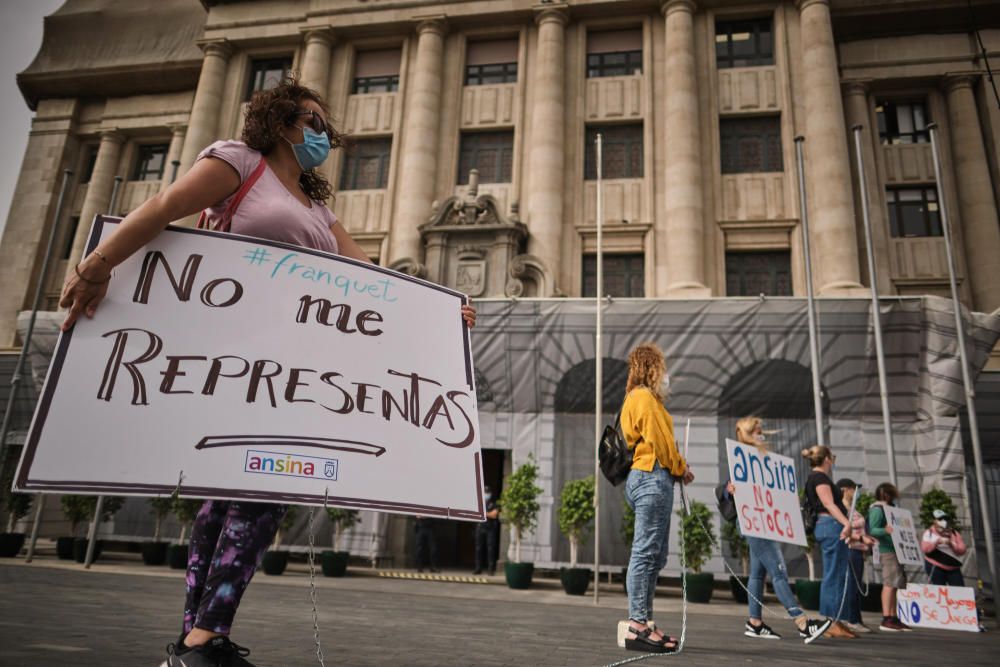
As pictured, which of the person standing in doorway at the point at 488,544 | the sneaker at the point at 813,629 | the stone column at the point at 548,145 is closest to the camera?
the sneaker at the point at 813,629

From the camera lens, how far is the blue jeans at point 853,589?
6.91 m

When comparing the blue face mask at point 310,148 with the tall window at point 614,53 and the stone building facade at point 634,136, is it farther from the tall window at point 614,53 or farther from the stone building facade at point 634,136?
the tall window at point 614,53

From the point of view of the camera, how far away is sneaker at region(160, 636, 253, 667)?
2.06 metres

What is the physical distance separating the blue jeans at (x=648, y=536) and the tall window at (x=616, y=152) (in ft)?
53.0

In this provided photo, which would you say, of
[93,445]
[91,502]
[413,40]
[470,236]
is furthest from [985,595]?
[413,40]

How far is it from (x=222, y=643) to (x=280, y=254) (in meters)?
1.32

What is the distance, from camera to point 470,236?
60.8ft

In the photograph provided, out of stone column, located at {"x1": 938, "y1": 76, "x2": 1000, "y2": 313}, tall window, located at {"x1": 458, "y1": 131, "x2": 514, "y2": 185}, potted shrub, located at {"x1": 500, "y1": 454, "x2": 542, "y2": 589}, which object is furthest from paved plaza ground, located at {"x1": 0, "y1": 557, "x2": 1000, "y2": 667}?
tall window, located at {"x1": 458, "y1": 131, "x2": 514, "y2": 185}

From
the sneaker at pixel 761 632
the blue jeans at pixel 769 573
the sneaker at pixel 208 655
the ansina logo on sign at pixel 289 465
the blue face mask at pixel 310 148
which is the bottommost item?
the sneaker at pixel 761 632

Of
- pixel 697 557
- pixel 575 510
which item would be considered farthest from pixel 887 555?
pixel 575 510

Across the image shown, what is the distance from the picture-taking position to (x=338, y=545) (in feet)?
46.2

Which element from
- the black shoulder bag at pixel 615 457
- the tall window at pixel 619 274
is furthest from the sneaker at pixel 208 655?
the tall window at pixel 619 274

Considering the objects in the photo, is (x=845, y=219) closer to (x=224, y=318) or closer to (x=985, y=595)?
(x=985, y=595)

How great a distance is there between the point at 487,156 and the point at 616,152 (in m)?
3.86
